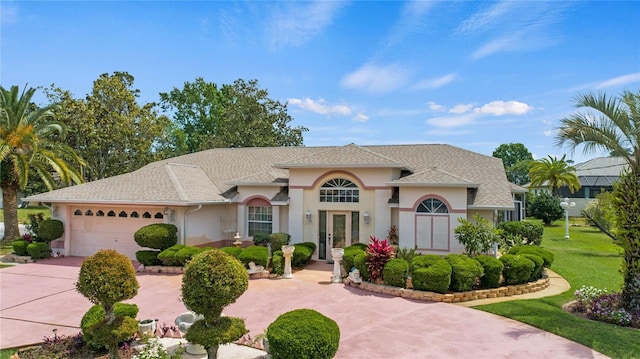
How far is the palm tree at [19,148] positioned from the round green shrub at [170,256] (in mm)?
10511

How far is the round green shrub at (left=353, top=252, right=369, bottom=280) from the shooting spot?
13.7m

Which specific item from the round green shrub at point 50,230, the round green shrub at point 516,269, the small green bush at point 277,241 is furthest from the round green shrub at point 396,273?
the round green shrub at point 50,230

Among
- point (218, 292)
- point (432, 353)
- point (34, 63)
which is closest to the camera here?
point (218, 292)

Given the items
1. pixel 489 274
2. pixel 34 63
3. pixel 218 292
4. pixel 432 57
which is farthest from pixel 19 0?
pixel 489 274

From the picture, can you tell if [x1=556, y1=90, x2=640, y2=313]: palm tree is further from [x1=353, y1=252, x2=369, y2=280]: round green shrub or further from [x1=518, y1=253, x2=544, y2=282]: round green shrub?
[x1=353, y1=252, x2=369, y2=280]: round green shrub

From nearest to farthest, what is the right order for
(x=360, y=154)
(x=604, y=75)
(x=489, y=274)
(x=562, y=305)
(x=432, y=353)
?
(x=432, y=353) → (x=562, y=305) → (x=489, y=274) → (x=604, y=75) → (x=360, y=154)

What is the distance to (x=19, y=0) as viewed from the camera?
12875mm

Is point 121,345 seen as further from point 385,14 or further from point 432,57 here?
point 432,57

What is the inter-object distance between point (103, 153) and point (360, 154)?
2329 centimetres

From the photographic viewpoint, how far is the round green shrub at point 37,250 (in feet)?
60.0

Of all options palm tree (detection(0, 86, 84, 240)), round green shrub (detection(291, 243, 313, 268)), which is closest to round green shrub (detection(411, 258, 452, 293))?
round green shrub (detection(291, 243, 313, 268))

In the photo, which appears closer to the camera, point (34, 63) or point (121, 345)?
point (121, 345)

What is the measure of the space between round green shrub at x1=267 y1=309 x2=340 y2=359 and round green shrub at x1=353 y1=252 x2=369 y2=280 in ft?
22.0

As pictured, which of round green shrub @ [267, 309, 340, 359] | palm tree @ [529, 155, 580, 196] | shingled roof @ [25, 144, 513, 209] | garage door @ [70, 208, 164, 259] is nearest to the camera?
round green shrub @ [267, 309, 340, 359]
